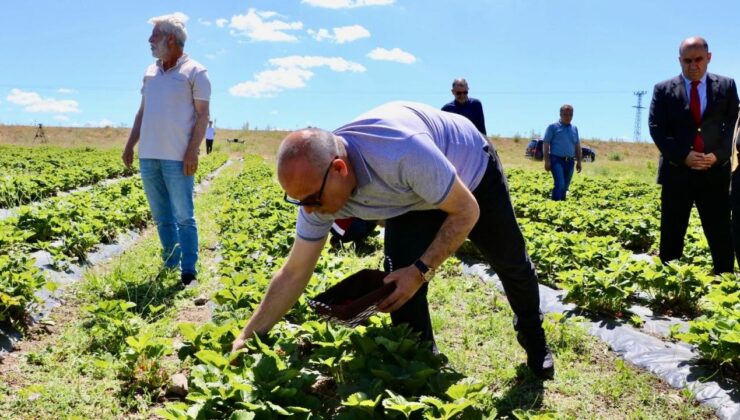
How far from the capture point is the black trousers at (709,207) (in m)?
4.39

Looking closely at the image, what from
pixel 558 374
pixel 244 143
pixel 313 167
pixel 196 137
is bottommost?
pixel 558 374

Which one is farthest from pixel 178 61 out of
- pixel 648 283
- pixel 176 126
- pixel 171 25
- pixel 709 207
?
pixel 709 207

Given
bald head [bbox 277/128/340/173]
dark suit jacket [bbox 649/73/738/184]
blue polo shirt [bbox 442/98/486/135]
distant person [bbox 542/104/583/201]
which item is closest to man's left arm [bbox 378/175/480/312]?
bald head [bbox 277/128/340/173]

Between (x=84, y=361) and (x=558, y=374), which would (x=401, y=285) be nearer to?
(x=558, y=374)

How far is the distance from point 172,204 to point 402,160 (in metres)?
2.83

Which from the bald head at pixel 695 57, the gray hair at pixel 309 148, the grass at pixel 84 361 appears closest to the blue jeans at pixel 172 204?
the grass at pixel 84 361

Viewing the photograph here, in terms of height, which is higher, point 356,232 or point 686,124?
point 686,124

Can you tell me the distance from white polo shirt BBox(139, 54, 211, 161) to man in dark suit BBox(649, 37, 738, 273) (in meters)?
3.58

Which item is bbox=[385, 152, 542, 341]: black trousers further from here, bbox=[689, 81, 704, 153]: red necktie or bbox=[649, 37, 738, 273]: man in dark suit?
bbox=[689, 81, 704, 153]: red necktie

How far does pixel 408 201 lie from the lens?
95.4 inches

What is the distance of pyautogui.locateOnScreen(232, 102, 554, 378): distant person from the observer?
2.09 m

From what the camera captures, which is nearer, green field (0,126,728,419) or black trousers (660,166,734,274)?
green field (0,126,728,419)

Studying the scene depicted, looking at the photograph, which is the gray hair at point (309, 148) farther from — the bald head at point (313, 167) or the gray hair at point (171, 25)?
the gray hair at point (171, 25)

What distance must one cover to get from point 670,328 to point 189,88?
12.3 ft
